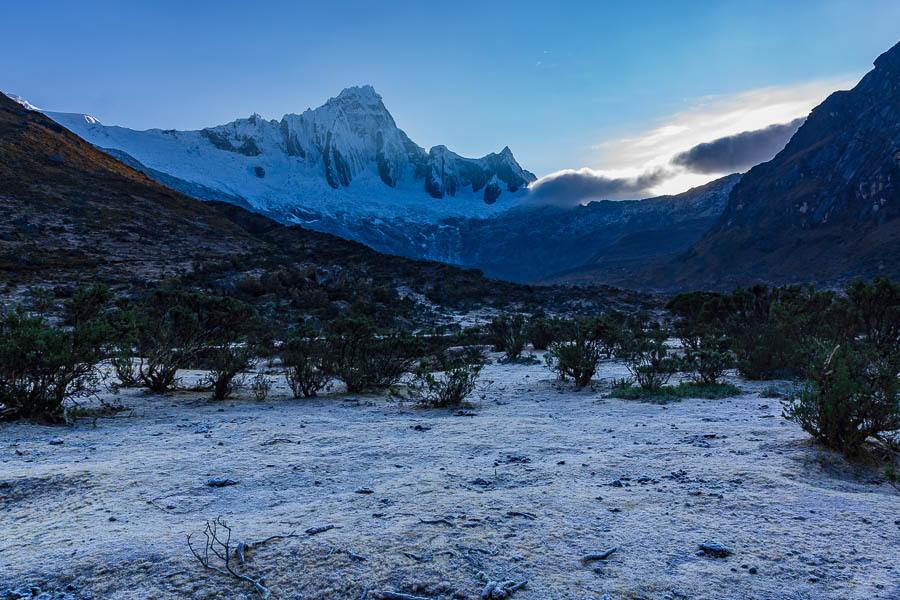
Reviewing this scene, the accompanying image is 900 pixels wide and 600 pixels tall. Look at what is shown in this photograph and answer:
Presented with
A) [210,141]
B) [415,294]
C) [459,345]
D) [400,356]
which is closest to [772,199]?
[415,294]

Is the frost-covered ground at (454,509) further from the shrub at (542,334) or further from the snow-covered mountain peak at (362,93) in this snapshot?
the snow-covered mountain peak at (362,93)

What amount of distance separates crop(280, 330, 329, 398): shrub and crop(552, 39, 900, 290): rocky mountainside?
204 ft

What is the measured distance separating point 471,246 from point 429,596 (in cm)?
16167

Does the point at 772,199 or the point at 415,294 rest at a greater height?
the point at 772,199

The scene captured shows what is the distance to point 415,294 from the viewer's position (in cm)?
3030

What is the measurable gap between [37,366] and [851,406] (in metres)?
8.31

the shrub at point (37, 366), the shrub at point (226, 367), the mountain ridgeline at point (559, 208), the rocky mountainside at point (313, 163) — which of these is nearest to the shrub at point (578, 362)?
the shrub at point (226, 367)

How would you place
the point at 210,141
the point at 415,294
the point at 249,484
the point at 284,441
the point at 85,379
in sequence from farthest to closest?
the point at 210,141 → the point at 415,294 → the point at 85,379 → the point at 284,441 → the point at 249,484

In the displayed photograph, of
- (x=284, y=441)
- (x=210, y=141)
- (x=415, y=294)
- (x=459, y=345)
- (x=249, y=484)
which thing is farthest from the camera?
(x=210, y=141)

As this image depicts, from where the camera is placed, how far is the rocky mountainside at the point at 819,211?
60.7 metres

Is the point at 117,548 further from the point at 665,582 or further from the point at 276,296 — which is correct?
the point at 276,296

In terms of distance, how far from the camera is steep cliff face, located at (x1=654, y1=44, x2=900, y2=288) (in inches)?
2386

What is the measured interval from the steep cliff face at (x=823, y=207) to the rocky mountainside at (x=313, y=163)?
96.3 m

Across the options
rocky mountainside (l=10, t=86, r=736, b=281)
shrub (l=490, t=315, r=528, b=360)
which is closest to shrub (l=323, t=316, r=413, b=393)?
shrub (l=490, t=315, r=528, b=360)
